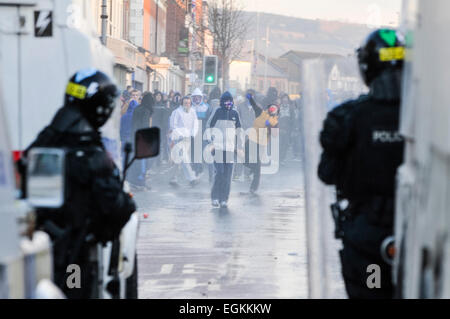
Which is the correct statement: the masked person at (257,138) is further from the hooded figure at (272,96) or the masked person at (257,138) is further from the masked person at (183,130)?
the hooded figure at (272,96)

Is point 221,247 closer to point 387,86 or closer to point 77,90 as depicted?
point 77,90

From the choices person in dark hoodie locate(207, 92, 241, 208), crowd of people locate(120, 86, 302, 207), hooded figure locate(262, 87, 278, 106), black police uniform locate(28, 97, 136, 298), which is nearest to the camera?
black police uniform locate(28, 97, 136, 298)

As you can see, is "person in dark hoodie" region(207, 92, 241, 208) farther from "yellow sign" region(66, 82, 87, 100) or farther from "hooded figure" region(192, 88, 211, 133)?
"yellow sign" region(66, 82, 87, 100)

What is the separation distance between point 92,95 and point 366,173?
133 cm

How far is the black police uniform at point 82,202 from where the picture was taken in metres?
4.13

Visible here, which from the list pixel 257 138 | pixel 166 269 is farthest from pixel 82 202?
pixel 257 138

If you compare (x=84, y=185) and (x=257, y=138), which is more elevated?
(x=84, y=185)

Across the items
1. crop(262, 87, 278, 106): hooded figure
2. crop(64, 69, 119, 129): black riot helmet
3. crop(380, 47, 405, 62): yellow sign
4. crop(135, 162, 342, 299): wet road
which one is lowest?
crop(135, 162, 342, 299): wet road

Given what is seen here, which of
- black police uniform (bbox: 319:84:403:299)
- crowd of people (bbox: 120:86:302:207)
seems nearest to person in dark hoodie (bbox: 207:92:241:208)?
crowd of people (bbox: 120:86:302:207)

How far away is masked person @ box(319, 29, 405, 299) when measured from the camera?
13.9ft

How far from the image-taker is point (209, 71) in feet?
102

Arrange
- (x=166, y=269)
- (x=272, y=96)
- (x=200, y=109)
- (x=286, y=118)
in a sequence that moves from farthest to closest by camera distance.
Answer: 1. (x=286, y=118)
2. (x=272, y=96)
3. (x=200, y=109)
4. (x=166, y=269)

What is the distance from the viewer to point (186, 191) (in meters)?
18.1

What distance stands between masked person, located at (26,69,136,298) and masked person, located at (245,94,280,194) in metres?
13.3
